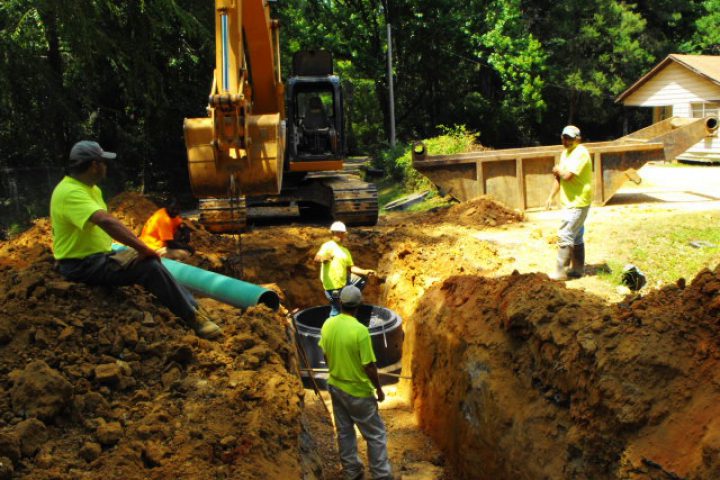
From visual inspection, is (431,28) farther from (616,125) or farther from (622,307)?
(622,307)

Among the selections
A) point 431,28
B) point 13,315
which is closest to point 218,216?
point 13,315

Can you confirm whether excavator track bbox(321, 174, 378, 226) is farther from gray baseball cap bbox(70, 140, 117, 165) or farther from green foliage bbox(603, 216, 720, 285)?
gray baseball cap bbox(70, 140, 117, 165)

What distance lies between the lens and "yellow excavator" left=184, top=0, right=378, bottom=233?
7.80 meters

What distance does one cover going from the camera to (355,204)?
46.8 feet

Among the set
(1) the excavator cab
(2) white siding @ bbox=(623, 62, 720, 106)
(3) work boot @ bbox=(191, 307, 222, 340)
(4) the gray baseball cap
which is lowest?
(3) work boot @ bbox=(191, 307, 222, 340)

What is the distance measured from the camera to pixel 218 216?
14148 millimetres

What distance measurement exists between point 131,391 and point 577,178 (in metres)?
6.52

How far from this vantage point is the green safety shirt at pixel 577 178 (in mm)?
9055

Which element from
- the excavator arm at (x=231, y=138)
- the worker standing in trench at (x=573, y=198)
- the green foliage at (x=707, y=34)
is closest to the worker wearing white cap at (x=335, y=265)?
the excavator arm at (x=231, y=138)

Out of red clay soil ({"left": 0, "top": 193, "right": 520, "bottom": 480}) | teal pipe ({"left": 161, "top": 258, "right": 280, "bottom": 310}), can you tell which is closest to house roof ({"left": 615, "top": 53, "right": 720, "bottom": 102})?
teal pipe ({"left": 161, "top": 258, "right": 280, "bottom": 310})

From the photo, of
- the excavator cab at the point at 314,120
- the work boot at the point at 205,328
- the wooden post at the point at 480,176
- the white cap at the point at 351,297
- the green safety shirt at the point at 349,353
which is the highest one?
the excavator cab at the point at 314,120

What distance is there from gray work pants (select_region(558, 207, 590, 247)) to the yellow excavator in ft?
12.6

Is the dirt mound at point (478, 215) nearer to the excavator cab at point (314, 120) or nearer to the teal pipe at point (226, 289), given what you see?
the excavator cab at point (314, 120)

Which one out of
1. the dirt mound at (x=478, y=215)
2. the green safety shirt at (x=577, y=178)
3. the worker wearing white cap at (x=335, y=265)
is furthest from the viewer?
the dirt mound at (x=478, y=215)
